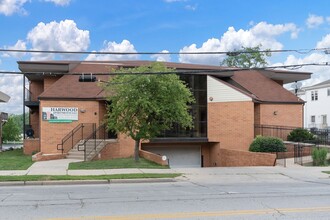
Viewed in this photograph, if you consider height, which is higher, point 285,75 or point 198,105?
point 285,75

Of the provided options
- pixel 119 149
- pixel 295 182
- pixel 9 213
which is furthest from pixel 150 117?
pixel 9 213

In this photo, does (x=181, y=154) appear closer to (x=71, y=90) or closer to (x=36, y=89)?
(x=71, y=90)

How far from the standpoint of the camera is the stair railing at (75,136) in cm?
2667

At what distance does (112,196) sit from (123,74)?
8.95 m

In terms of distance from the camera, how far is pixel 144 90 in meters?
19.7

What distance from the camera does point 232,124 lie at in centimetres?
2919

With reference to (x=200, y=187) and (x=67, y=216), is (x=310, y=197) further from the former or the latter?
(x=67, y=216)

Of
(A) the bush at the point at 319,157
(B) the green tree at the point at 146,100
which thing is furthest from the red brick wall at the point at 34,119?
(A) the bush at the point at 319,157

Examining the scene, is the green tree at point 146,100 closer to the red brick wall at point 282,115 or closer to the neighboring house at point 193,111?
the neighboring house at point 193,111

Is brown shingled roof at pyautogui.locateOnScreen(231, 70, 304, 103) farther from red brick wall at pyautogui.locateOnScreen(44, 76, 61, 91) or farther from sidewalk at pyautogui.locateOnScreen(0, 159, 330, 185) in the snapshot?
red brick wall at pyautogui.locateOnScreen(44, 76, 61, 91)

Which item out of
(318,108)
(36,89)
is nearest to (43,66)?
(36,89)

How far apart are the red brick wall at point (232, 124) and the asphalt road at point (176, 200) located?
510 inches

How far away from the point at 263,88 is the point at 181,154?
8809 millimetres

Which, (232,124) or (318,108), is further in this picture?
(318,108)
